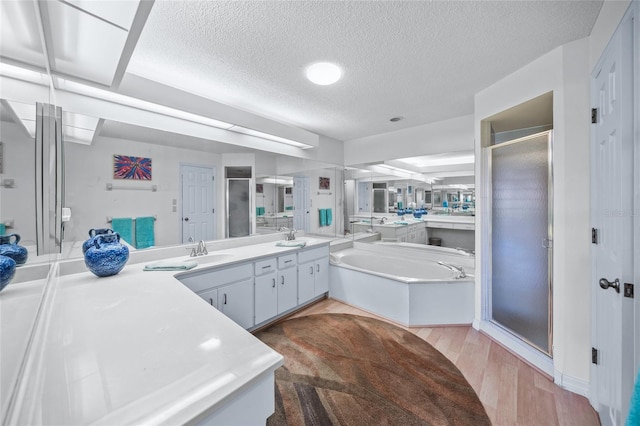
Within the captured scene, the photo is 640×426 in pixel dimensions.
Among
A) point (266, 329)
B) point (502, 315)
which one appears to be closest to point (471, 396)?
point (502, 315)

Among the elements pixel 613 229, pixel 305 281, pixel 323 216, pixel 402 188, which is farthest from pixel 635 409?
pixel 402 188

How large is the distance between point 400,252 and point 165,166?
315cm

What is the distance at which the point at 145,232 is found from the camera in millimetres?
2154

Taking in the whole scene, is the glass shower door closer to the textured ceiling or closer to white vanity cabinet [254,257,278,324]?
the textured ceiling

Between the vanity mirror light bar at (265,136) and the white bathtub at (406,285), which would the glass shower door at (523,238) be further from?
the vanity mirror light bar at (265,136)

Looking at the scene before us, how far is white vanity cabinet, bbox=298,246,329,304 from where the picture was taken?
3.04 meters

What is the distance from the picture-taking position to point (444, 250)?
327 cm

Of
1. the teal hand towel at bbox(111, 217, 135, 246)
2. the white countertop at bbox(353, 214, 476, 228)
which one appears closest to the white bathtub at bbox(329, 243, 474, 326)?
the white countertop at bbox(353, 214, 476, 228)

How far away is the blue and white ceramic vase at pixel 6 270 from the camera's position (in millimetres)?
688

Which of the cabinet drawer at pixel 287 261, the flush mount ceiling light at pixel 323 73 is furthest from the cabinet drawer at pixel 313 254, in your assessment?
the flush mount ceiling light at pixel 323 73

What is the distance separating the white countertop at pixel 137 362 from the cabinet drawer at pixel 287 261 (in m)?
1.45

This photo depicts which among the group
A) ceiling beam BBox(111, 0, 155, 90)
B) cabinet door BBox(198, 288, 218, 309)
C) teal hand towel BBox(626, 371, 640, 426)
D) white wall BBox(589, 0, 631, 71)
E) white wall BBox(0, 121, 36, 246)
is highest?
white wall BBox(589, 0, 631, 71)

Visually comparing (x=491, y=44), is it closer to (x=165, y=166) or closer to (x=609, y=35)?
(x=609, y=35)

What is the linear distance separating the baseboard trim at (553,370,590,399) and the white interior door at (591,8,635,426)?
0.37ft
